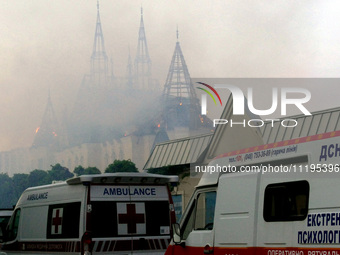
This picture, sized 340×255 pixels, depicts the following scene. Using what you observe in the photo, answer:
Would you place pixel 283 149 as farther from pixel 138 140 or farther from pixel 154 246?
pixel 138 140

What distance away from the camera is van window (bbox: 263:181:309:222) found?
753cm

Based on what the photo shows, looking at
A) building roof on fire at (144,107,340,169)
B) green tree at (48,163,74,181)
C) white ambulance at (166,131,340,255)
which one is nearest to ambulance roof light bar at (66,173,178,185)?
white ambulance at (166,131,340,255)

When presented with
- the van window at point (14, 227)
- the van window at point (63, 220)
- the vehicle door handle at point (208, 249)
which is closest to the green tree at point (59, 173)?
the van window at point (14, 227)

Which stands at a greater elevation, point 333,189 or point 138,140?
point 138,140

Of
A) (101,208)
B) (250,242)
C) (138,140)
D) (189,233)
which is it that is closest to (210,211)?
(189,233)

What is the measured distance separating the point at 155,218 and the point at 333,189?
607 centimetres

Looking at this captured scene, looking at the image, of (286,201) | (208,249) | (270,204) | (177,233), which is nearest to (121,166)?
(177,233)

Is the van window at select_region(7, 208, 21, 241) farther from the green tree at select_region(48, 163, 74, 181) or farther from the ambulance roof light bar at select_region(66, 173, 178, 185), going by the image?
the green tree at select_region(48, 163, 74, 181)

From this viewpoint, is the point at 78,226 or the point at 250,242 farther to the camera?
the point at 78,226

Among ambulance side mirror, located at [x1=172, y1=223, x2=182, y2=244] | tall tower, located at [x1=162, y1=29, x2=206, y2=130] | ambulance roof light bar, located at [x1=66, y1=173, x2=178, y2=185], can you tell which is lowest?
ambulance side mirror, located at [x1=172, y1=223, x2=182, y2=244]

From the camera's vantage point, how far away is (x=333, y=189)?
707cm

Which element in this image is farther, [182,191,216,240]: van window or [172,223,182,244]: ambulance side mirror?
[172,223,182,244]: ambulance side mirror

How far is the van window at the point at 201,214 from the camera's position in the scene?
900cm

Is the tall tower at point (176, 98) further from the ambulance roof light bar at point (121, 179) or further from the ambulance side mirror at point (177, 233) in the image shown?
the ambulance side mirror at point (177, 233)
